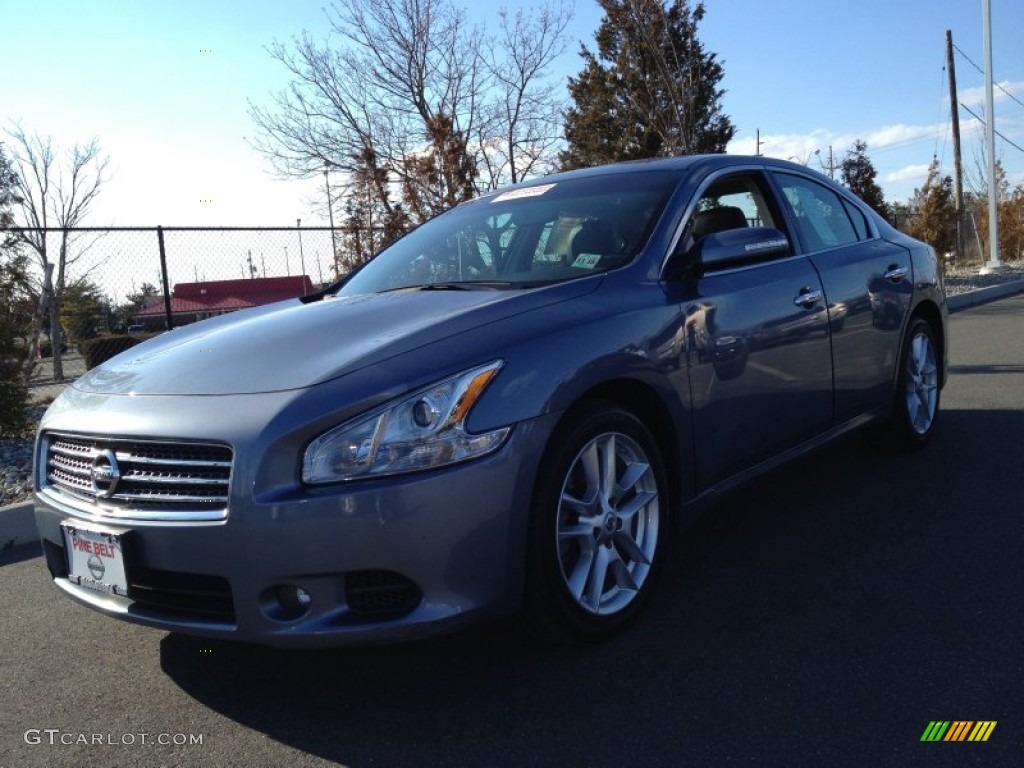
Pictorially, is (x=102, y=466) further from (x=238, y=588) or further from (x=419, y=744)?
(x=419, y=744)

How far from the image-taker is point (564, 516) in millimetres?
2799

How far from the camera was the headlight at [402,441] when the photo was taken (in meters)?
2.37

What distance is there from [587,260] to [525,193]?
0.88 meters

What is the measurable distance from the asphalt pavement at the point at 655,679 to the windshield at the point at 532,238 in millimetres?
1294

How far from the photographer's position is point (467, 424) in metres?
2.45

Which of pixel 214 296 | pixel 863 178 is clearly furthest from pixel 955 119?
pixel 214 296

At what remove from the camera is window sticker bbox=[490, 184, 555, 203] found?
409 cm

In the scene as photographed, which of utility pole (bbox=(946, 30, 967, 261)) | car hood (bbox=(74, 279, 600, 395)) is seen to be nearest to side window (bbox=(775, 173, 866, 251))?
car hood (bbox=(74, 279, 600, 395))

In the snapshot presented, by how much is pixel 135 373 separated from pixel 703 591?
2.15 m

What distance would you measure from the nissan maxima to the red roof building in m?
7.08

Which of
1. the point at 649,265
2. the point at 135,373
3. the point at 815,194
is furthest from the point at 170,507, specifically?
the point at 815,194

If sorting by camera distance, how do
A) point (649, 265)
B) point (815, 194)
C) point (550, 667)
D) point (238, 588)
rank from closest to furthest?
point (238, 588)
point (550, 667)
point (649, 265)
point (815, 194)

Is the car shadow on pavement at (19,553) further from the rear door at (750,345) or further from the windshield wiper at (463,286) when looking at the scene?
the rear door at (750,345)

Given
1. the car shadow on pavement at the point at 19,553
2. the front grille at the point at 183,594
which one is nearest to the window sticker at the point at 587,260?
the front grille at the point at 183,594
